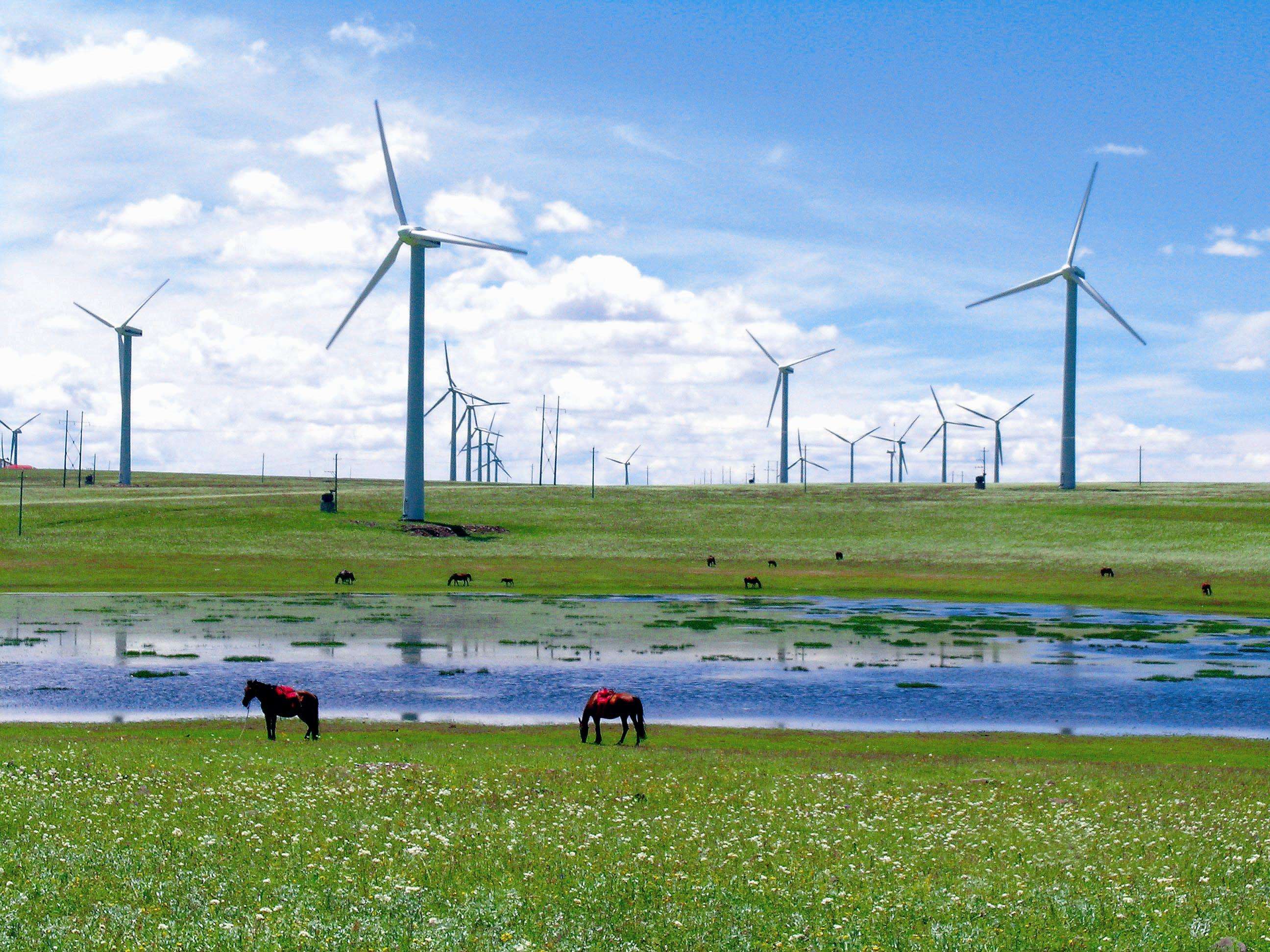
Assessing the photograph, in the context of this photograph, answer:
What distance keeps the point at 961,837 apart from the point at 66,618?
176ft

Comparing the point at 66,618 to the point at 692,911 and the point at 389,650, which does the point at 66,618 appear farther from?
the point at 692,911

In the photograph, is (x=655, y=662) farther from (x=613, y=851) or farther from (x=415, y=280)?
(x=415, y=280)

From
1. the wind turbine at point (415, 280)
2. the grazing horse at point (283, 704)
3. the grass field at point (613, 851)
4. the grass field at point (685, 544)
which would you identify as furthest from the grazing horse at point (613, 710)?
the wind turbine at point (415, 280)

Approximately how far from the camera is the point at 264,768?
72.4 feet

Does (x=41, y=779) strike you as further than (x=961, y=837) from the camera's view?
Yes

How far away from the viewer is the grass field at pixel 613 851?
12.3 m

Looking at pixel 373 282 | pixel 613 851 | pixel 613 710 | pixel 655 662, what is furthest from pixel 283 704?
pixel 373 282

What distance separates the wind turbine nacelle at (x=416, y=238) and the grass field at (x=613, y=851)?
3893 inches

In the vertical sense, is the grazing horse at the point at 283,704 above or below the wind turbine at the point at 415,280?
below

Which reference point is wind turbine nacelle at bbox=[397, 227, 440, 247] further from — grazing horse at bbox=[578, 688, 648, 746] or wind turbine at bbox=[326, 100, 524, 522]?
grazing horse at bbox=[578, 688, 648, 746]

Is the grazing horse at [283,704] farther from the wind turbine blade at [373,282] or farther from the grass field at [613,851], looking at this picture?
the wind turbine blade at [373,282]

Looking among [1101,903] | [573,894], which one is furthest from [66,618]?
[1101,903]

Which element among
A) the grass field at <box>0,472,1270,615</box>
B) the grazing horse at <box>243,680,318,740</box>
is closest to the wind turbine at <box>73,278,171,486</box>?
the grass field at <box>0,472,1270,615</box>

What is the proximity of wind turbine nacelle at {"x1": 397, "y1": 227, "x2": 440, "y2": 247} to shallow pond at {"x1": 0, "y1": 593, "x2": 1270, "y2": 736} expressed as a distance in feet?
186
